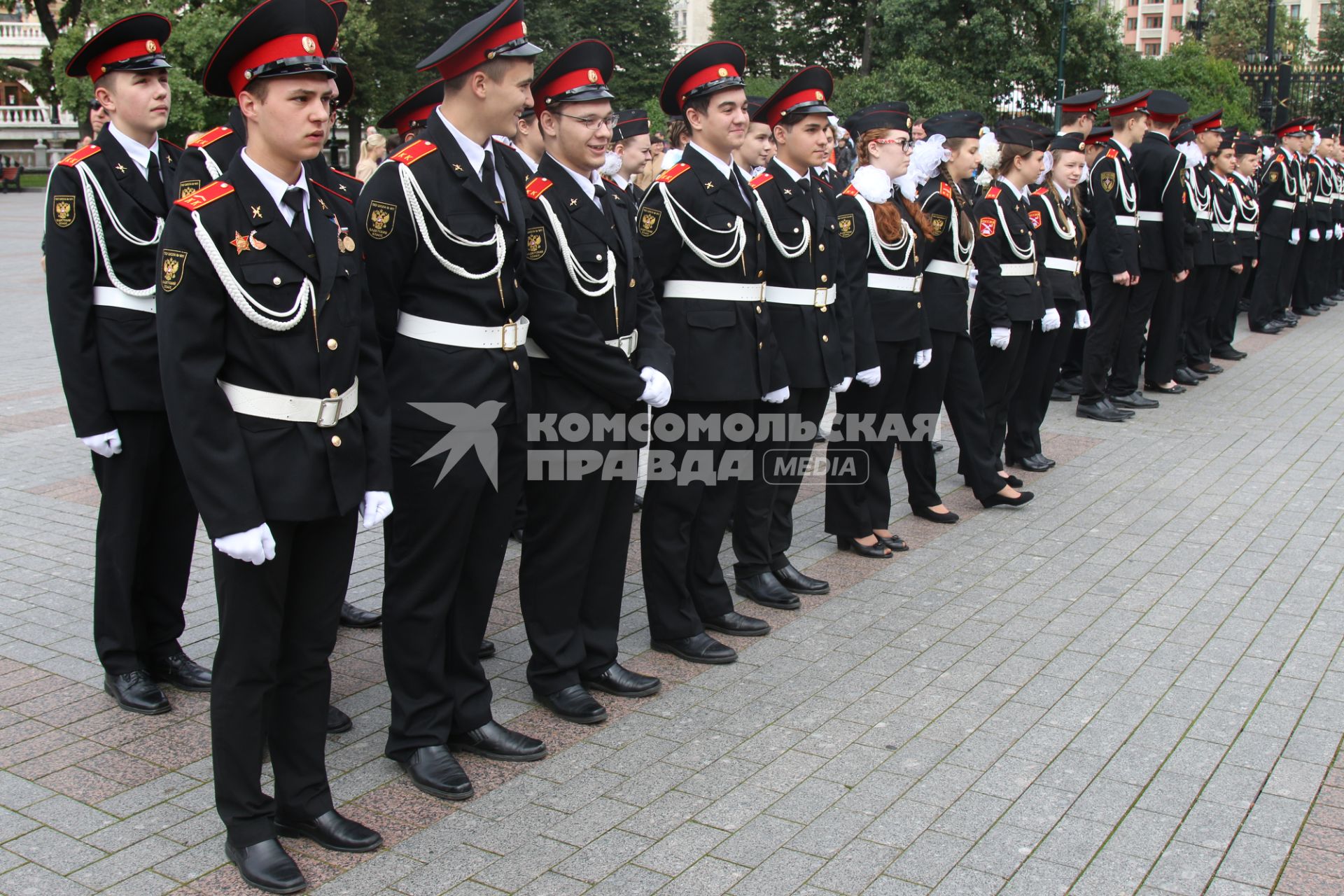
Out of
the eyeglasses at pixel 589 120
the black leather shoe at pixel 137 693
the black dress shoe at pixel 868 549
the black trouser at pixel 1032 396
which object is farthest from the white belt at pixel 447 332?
the black trouser at pixel 1032 396

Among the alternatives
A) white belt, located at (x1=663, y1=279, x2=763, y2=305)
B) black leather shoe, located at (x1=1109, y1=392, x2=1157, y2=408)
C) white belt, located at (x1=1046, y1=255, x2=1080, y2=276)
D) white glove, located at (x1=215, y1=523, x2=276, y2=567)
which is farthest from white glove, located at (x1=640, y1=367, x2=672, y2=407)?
black leather shoe, located at (x1=1109, y1=392, x2=1157, y2=408)

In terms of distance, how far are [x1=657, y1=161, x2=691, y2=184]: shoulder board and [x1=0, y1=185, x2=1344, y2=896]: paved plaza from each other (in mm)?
1871

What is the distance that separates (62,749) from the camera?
4188 millimetres

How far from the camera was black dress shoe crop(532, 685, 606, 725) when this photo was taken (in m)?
4.48

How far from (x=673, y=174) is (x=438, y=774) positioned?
96.0 inches

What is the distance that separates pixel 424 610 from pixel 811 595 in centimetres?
238

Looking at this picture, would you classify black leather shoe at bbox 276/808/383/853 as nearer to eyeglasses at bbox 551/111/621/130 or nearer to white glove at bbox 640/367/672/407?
white glove at bbox 640/367/672/407

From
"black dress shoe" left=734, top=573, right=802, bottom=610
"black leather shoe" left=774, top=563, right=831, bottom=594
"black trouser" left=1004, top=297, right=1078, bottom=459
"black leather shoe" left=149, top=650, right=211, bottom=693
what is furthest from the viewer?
"black trouser" left=1004, top=297, right=1078, bottom=459

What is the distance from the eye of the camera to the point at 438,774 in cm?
395

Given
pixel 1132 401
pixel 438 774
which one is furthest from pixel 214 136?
pixel 1132 401

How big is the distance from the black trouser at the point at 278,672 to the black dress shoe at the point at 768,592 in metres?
2.50

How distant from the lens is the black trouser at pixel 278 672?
338 cm

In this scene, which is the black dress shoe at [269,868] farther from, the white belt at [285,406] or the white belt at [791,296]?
the white belt at [791,296]

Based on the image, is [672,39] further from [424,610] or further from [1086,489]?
[424,610]
